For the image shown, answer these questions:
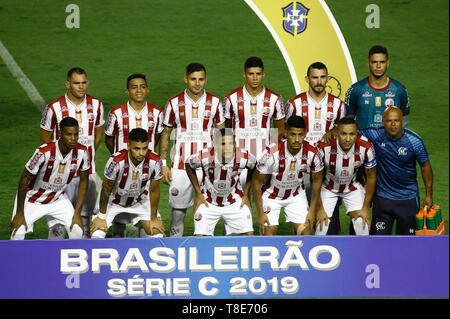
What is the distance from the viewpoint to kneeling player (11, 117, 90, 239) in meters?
13.3

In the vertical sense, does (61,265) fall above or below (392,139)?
below

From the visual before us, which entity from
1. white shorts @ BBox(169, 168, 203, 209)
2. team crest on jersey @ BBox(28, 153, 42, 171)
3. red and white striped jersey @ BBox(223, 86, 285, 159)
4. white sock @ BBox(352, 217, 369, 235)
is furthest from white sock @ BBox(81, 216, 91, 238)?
white sock @ BBox(352, 217, 369, 235)

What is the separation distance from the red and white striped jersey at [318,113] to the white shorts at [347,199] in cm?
47

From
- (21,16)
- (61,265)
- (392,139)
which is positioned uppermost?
(21,16)

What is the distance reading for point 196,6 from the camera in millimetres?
19797

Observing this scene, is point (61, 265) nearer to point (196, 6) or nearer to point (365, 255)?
point (365, 255)

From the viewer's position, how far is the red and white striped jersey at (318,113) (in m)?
13.8

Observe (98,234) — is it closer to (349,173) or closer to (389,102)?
(349,173)

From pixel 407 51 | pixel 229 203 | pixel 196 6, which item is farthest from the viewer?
pixel 196 6

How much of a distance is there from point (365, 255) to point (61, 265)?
2.38 meters

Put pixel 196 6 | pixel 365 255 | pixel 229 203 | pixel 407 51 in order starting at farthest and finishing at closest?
pixel 196 6 < pixel 407 51 < pixel 229 203 < pixel 365 255

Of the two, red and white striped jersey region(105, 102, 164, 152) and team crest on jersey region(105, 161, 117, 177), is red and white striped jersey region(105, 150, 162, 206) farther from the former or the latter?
red and white striped jersey region(105, 102, 164, 152)

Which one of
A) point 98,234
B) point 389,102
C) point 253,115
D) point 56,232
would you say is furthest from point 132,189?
point 389,102

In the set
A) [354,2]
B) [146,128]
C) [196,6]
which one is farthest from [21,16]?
[146,128]
